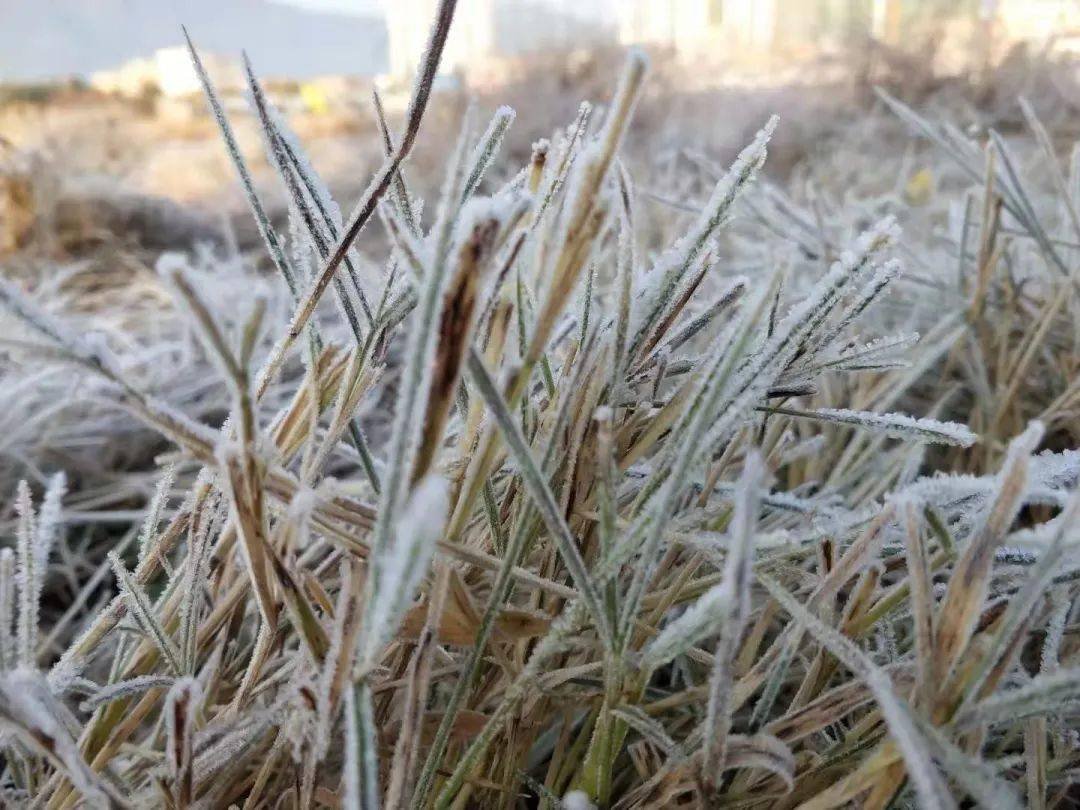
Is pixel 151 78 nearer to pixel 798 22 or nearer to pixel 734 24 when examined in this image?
pixel 734 24

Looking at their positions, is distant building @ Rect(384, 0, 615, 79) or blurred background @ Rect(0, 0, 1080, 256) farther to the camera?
distant building @ Rect(384, 0, 615, 79)

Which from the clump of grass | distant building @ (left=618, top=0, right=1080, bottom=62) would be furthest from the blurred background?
the clump of grass

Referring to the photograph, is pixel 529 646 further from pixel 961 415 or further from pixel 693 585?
pixel 961 415

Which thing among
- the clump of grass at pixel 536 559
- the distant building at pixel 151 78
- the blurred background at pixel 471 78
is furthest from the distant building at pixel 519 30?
the clump of grass at pixel 536 559

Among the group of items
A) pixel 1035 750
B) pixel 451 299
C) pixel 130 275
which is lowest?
pixel 130 275

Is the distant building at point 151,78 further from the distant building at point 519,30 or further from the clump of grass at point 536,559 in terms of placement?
the clump of grass at point 536,559

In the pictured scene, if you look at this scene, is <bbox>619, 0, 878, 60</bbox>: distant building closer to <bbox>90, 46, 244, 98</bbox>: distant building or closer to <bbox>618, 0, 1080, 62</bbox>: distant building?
→ <bbox>618, 0, 1080, 62</bbox>: distant building

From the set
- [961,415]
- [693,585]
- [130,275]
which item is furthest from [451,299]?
[130,275]
